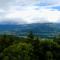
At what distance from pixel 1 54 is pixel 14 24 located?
614 centimetres

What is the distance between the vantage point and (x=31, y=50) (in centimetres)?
977

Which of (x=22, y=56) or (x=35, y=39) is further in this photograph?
(x=35, y=39)

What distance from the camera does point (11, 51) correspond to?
30.5 feet

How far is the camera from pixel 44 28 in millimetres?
14977

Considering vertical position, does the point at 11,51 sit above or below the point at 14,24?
below

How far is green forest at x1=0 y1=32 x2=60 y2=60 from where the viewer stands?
362 inches

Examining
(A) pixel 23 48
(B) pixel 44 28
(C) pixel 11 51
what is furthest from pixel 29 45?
(B) pixel 44 28

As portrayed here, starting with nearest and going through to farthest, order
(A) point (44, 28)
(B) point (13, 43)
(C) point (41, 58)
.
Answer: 1. (C) point (41, 58)
2. (B) point (13, 43)
3. (A) point (44, 28)

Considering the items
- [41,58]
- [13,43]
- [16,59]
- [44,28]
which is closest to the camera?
[16,59]

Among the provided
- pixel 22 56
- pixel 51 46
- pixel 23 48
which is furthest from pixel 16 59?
pixel 51 46

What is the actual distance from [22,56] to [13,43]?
4.10 feet

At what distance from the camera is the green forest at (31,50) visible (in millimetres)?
9188

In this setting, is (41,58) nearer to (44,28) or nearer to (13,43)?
(13,43)

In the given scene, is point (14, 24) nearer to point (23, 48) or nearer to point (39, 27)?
point (39, 27)
